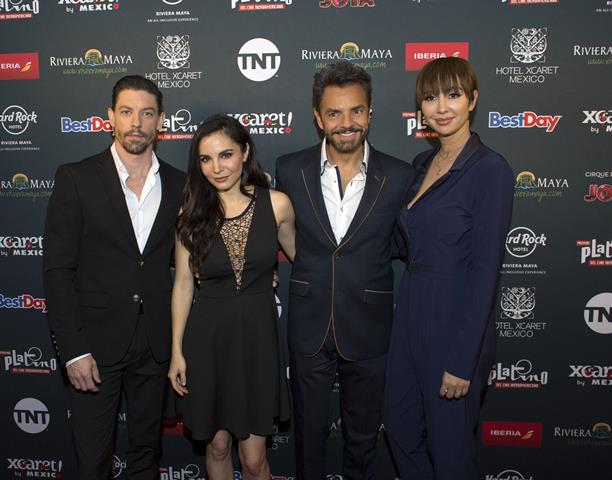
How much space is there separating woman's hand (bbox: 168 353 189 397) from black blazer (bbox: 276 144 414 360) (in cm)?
52

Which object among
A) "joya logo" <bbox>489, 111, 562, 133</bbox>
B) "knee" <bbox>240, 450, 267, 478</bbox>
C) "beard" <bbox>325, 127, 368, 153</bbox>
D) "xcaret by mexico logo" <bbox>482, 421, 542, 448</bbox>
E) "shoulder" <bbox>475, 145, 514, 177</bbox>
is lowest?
"xcaret by mexico logo" <bbox>482, 421, 542, 448</bbox>

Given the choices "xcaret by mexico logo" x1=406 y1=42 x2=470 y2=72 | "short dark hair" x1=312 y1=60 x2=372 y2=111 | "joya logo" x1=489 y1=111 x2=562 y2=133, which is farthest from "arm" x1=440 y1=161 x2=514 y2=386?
"xcaret by mexico logo" x1=406 y1=42 x2=470 y2=72

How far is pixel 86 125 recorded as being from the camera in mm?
3174

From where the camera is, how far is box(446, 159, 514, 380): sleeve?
82.7 inches

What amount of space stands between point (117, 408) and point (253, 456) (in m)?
0.68

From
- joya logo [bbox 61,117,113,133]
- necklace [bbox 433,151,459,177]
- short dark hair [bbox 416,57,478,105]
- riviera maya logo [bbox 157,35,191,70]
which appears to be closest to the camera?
short dark hair [bbox 416,57,478,105]

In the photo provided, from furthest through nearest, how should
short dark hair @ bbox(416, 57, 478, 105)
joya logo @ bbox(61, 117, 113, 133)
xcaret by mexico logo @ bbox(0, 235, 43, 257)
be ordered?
xcaret by mexico logo @ bbox(0, 235, 43, 257)
joya logo @ bbox(61, 117, 113, 133)
short dark hair @ bbox(416, 57, 478, 105)

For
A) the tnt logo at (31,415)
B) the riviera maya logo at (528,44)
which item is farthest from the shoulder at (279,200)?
the tnt logo at (31,415)

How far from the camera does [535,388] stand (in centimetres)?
315

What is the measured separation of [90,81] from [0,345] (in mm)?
1700

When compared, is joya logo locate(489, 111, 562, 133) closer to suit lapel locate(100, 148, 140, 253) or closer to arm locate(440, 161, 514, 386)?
arm locate(440, 161, 514, 386)

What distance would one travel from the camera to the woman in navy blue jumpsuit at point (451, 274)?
84.0 inches

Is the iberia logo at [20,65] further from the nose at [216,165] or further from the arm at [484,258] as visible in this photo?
the arm at [484,258]

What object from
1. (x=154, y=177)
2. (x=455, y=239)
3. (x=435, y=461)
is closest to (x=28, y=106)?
(x=154, y=177)
